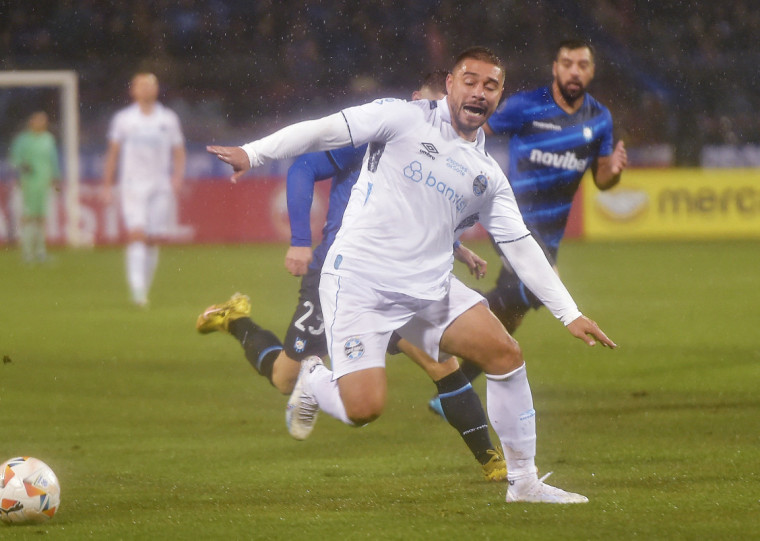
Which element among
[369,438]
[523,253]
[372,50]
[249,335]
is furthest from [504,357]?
[372,50]

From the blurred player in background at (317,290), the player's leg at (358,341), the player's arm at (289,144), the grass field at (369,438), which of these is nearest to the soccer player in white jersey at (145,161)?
the grass field at (369,438)

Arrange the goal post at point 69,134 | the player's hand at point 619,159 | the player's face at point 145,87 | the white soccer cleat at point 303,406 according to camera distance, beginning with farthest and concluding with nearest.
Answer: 1. the goal post at point 69,134
2. the player's face at point 145,87
3. the player's hand at point 619,159
4. the white soccer cleat at point 303,406

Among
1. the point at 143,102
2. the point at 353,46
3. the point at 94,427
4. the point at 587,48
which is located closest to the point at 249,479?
the point at 94,427

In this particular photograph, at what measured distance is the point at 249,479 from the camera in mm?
5332

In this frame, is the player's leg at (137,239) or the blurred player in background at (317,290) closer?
the blurred player in background at (317,290)

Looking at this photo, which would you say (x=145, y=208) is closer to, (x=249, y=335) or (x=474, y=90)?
(x=249, y=335)

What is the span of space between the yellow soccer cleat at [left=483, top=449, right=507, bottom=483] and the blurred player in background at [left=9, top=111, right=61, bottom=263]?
12.9m

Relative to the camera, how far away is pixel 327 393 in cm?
500

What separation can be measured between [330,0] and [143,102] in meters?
12.6

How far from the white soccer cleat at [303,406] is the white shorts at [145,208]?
278 inches

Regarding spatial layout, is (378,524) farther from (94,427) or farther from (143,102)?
(143,102)

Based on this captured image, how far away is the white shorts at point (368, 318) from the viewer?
489cm

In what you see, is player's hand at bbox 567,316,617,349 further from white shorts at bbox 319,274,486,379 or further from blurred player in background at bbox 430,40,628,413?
blurred player in background at bbox 430,40,628,413

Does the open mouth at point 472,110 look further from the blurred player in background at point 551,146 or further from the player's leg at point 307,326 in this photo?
the blurred player in background at point 551,146
